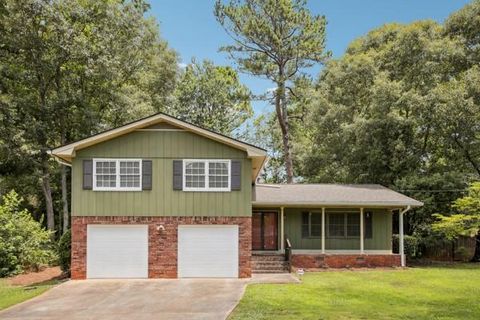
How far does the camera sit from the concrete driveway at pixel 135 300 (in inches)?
407

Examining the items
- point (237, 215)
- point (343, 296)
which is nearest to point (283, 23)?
point (237, 215)

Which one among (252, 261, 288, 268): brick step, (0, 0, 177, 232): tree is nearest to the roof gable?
(252, 261, 288, 268): brick step

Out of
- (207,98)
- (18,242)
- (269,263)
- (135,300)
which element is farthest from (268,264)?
(207,98)

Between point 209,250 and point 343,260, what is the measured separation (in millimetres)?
6167

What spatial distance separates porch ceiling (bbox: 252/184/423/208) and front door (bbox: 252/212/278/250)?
35.9 inches

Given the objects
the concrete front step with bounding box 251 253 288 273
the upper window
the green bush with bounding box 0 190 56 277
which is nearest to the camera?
the upper window

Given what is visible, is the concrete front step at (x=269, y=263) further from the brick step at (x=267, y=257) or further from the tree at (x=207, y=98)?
the tree at (x=207, y=98)

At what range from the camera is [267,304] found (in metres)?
11.0

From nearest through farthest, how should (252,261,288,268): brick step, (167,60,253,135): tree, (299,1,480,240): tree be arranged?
(252,261,288,268): brick step < (299,1,480,240): tree < (167,60,253,135): tree

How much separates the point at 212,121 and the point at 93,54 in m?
15.8

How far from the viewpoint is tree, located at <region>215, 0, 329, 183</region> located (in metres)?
31.3

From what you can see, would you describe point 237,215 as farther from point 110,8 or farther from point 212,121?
point 212,121

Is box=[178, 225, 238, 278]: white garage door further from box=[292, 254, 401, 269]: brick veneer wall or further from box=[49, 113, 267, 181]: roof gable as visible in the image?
box=[292, 254, 401, 269]: brick veneer wall

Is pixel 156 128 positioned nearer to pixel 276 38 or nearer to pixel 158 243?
pixel 158 243
